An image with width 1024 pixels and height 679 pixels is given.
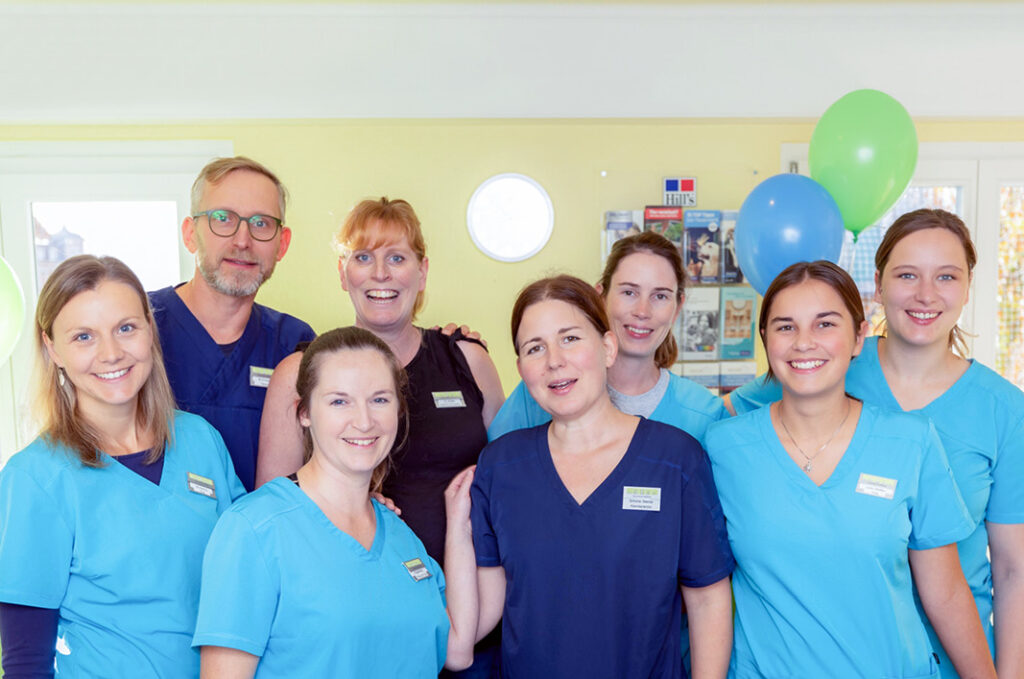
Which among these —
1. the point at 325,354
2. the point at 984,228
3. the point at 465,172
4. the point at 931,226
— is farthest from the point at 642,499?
the point at 984,228

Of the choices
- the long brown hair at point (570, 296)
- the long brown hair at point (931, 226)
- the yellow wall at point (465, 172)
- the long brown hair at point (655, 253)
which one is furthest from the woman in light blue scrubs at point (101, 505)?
the yellow wall at point (465, 172)

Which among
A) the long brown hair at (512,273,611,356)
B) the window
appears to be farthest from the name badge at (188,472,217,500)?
the window

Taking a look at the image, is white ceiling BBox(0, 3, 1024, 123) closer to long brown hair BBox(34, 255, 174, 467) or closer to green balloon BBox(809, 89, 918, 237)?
green balloon BBox(809, 89, 918, 237)

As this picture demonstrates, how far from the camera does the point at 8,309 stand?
2.48m

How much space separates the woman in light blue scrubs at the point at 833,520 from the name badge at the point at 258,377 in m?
1.19

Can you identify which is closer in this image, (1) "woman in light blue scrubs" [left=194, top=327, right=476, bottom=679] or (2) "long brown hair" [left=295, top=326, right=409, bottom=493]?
(1) "woman in light blue scrubs" [left=194, top=327, right=476, bottom=679]

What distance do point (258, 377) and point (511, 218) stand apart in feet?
6.11

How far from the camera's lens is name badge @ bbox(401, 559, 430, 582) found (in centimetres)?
147

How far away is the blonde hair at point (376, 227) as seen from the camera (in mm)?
1860

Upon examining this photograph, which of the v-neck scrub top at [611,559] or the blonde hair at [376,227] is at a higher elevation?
the blonde hair at [376,227]

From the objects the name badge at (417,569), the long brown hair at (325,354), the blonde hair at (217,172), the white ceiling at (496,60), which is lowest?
the name badge at (417,569)

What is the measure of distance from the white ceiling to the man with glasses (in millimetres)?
1558

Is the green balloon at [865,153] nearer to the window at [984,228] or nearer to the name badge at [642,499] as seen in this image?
the window at [984,228]

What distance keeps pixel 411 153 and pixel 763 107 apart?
173 cm
